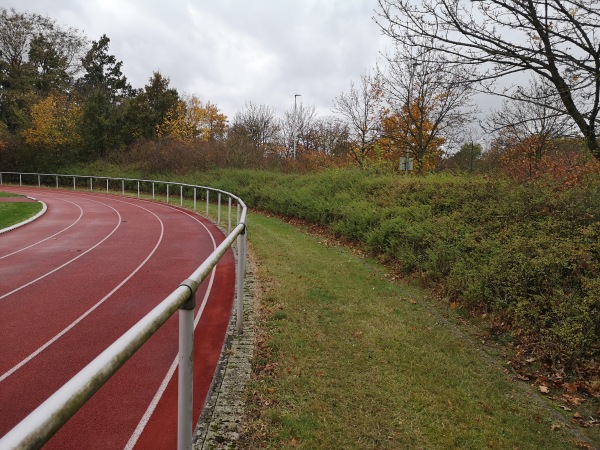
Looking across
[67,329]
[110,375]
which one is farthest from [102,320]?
[110,375]

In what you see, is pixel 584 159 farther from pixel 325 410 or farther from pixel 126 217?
pixel 126 217

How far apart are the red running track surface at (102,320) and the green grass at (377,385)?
79 centimetres

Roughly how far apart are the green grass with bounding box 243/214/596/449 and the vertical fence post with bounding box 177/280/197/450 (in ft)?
3.77

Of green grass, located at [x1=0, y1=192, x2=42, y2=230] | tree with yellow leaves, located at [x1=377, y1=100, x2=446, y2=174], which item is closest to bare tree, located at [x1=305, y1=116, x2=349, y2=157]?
tree with yellow leaves, located at [x1=377, y1=100, x2=446, y2=174]

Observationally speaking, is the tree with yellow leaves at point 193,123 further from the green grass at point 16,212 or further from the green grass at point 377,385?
the green grass at point 377,385

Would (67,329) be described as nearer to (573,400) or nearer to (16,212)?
(573,400)

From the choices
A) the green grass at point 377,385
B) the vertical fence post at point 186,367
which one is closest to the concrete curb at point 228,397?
the green grass at point 377,385

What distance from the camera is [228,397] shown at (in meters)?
4.12

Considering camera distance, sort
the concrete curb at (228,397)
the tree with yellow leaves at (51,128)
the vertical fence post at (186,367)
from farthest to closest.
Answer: the tree with yellow leaves at (51,128)
the concrete curb at (228,397)
the vertical fence post at (186,367)

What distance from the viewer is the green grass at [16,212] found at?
14949 millimetres

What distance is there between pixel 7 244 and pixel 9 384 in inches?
347

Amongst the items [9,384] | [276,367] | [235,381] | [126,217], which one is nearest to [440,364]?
[276,367]

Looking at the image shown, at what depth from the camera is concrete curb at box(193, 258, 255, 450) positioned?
3.49 meters

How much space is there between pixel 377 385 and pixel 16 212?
684 inches
